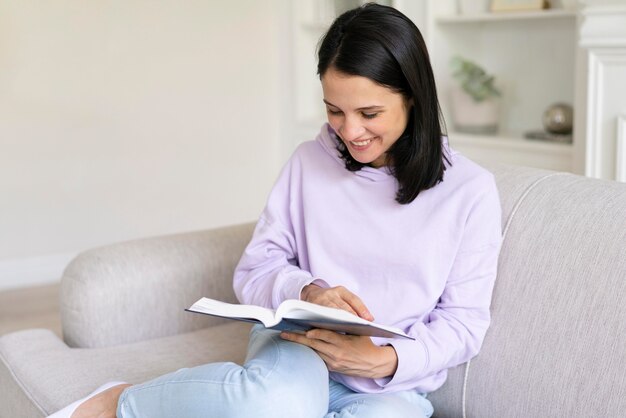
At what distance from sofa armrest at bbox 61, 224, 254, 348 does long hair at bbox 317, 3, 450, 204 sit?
2.18 ft

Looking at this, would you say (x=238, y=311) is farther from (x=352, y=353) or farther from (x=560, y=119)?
(x=560, y=119)

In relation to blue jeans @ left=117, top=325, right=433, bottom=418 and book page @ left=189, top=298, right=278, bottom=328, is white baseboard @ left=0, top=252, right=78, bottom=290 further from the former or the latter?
book page @ left=189, top=298, right=278, bottom=328

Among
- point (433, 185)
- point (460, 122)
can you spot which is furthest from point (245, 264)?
point (460, 122)

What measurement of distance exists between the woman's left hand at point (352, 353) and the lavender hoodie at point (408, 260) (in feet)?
0.08

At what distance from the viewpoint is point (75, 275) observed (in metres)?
2.08

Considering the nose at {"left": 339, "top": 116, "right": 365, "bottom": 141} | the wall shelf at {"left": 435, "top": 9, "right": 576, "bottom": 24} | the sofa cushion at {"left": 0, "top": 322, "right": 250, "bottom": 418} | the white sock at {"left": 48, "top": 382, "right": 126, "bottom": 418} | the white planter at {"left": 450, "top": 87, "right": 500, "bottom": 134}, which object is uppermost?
the wall shelf at {"left": 435, "top": 9, "right": 576, "bottom": 24}

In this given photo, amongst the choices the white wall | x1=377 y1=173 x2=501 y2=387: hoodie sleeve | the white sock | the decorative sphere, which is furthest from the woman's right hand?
the white wall

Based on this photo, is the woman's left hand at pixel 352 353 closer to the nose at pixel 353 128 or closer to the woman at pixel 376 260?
the woman at pixel 376 260

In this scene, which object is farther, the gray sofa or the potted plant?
the potted plant

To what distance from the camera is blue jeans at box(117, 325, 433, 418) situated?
55.9 inches

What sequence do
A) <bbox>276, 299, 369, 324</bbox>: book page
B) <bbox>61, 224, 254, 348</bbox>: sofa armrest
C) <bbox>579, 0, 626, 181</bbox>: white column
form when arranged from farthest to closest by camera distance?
<bbox>579, 0, 626, 181</bbox>: white column
<bbox>61, 224, 254, 348</bbox>: sofa armrest
<bbox>276, 299, 369, 324</bbox>: book page

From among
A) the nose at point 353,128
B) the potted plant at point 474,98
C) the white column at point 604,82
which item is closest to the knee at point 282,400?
the nose at point 353,128

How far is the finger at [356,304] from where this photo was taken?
1.52 metres

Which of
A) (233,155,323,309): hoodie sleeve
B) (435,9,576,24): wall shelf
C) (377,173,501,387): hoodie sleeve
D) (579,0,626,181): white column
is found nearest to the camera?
(377,173,501,387): hoodie sleeve
